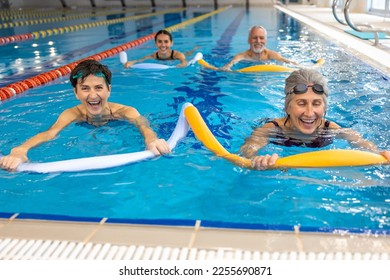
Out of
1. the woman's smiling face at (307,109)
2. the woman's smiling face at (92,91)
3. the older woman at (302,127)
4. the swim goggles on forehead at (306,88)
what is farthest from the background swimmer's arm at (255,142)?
the woman's smiling face at (92,91)

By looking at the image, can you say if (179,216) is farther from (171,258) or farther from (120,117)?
(120,117)

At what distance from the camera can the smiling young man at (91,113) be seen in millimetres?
2924

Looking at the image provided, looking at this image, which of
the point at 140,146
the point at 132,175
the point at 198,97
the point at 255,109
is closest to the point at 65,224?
the point at 132,175

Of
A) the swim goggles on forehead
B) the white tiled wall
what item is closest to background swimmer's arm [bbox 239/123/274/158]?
the swim goggles on forehead

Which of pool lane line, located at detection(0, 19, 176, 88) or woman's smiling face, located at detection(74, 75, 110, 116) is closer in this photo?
woman's smiling face, located at detection(74, 75, 110, 116)

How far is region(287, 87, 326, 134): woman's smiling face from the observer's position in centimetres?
285

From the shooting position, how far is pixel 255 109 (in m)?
4.31

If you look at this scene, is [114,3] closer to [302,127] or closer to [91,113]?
[91,113]

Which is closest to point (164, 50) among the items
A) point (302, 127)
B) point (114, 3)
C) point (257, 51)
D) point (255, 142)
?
point (257, 51)

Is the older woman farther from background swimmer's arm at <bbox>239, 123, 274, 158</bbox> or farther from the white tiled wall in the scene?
the white tiled wall

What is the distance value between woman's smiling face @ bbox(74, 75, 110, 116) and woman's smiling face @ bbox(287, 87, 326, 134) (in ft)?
4.59

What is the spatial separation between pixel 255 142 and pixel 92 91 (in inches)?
50.3

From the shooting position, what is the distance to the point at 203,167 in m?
2.90

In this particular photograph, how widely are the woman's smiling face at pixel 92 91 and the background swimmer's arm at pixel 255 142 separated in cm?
→ 115
